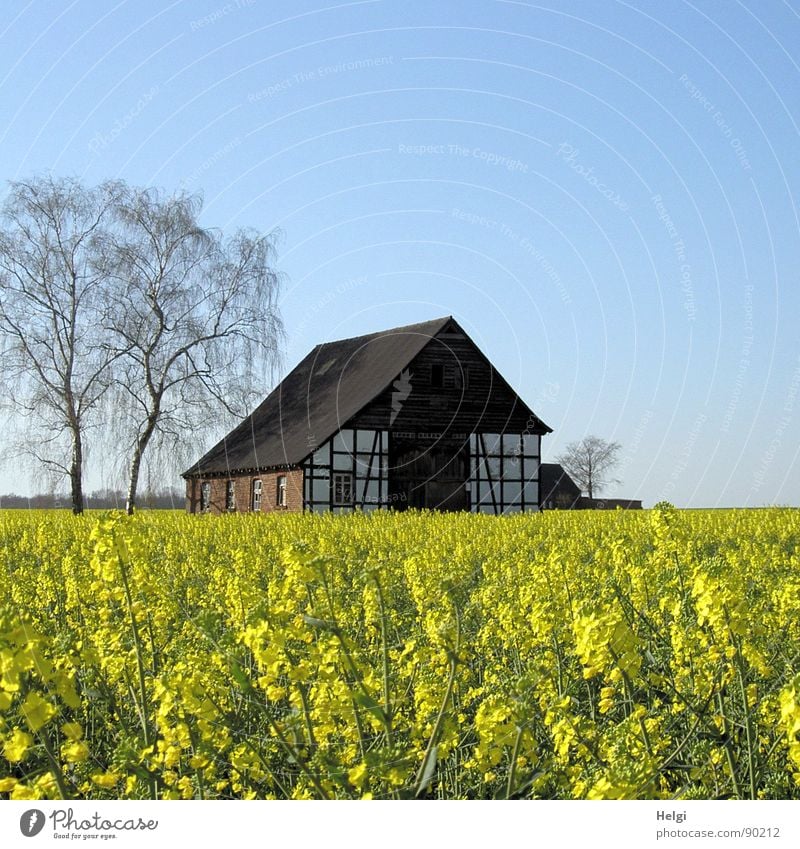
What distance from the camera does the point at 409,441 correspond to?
30.1 m

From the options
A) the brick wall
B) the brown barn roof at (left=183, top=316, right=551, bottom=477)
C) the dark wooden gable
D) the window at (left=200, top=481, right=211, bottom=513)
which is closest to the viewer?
the brick wall

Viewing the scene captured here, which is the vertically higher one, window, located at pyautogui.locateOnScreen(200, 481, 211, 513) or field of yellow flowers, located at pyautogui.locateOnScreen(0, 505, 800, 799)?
window, located at pyautogui.locateOnScreen(200, 481, 211, 513)

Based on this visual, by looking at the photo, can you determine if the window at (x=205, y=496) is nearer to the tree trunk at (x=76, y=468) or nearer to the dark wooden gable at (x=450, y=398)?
the dark wooden gable at (x=450, y=398)

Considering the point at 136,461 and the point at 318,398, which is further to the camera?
the point at 318,398

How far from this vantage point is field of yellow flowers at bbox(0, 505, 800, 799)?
3625 mm

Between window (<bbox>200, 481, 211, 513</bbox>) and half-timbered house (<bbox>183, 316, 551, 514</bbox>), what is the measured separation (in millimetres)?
2775

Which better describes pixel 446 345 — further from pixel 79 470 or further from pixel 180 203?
pixel 79 470

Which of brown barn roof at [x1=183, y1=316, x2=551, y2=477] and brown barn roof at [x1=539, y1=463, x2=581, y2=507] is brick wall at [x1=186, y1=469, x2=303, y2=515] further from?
brown barn roof at [x1=539, y1=463, x2=581, y2=507]

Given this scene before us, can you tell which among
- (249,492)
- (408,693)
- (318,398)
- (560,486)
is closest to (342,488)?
(249,492)

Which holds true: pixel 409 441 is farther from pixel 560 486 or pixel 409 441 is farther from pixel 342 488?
pixel 560 486

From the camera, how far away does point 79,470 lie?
717 inches

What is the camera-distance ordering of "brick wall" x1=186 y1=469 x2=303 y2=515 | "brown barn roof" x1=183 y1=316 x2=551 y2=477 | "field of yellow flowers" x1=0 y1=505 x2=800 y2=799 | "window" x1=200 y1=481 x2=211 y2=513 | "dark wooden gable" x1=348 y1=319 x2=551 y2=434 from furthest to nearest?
"window" x1=200 y1=481 x2=211 y2=513
"brown barn roof" x1=183 y1=316 x2=551 y2=477
"dark wooden gable" x1=348 y1=319 x2=551 y2=434
"brick wall" x1=186 y1=469 x2=303 y2=515
"field of yellow flowers" x1=0 y1=505 x2=800 y2=799

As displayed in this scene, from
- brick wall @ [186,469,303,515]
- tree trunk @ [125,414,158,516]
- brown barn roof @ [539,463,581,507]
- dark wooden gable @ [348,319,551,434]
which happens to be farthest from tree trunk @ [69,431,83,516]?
brown barn roof @ [539,463,581,507]

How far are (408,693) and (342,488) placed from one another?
24199mm
